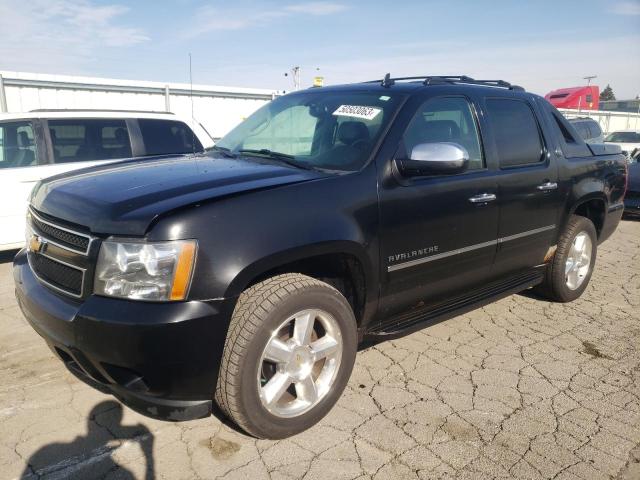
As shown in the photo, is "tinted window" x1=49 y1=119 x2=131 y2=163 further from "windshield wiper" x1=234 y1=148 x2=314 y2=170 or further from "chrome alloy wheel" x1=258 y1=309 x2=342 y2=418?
"chrome alloy wheel" x1=258 y1=309 x2=342 y2=418

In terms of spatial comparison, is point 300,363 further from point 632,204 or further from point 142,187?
point 632,204

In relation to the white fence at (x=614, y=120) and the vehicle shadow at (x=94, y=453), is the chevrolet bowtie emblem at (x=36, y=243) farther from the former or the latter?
the white fence at (x=614, y=120)

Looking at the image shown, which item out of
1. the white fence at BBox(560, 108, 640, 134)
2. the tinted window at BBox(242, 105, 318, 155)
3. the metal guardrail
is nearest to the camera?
the tinted window at BBox(242, 105, 318, 155)

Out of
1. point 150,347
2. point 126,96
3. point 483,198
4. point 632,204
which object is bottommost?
point 632,204

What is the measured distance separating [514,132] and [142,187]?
2814mm

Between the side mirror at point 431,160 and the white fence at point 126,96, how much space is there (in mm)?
5599

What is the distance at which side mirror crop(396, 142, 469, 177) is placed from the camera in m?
2.98

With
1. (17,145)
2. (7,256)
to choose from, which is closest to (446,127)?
(17,145)

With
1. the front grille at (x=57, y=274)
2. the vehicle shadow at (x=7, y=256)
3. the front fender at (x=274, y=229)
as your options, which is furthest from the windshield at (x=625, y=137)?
the front grille at (x=57, y=274)

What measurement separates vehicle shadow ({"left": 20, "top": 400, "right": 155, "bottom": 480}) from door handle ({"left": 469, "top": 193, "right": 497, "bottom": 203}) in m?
2.43

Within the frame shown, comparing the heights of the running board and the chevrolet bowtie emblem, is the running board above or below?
below

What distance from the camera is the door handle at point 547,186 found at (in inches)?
156

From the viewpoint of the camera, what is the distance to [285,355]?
2574 mm

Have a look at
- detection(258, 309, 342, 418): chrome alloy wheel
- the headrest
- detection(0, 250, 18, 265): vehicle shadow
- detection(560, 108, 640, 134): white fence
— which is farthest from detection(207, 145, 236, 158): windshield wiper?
detection(560, 108, 640, 134): white fence
